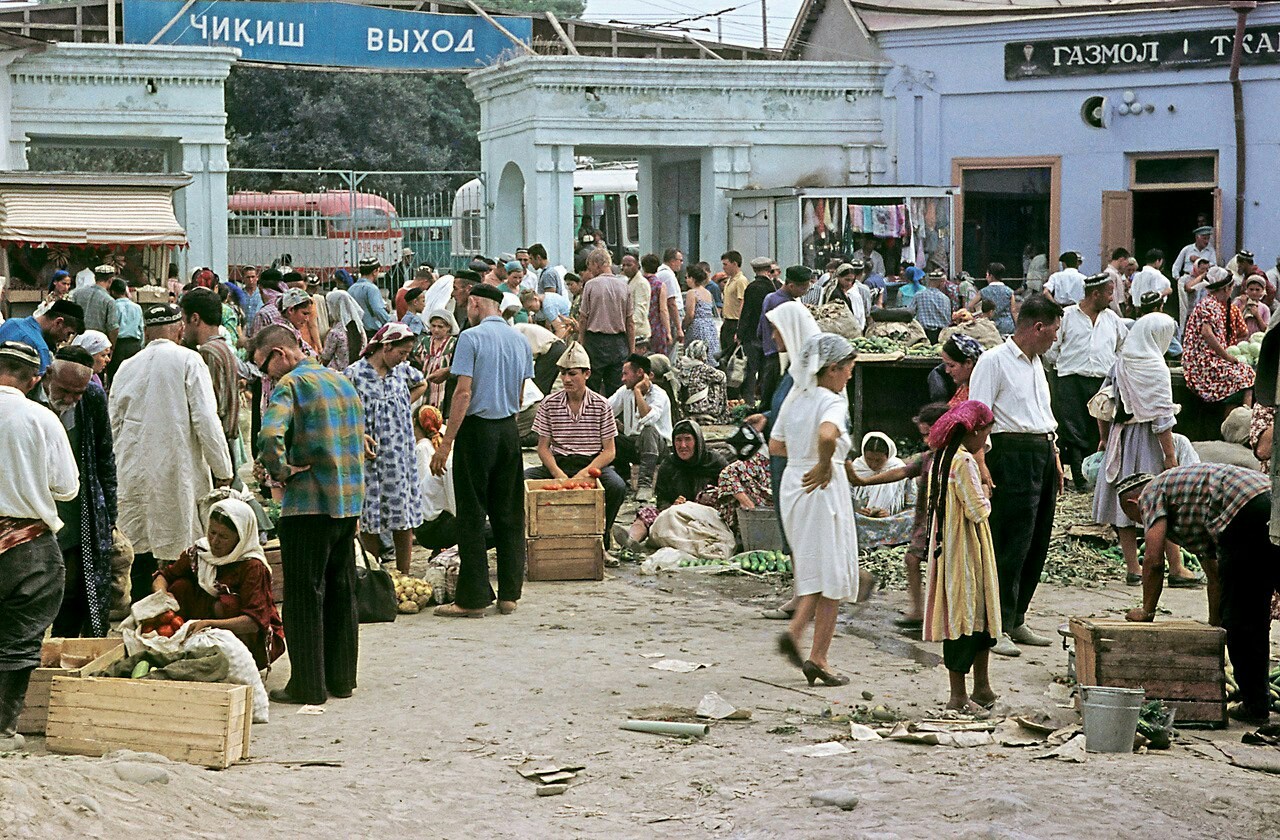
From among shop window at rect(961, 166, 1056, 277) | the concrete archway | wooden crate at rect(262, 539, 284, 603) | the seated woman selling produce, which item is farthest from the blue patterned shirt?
the concrete archway

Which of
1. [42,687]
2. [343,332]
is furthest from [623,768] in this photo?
[343,332]

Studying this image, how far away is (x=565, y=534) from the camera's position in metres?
11.0

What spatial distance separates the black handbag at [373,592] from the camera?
9.53 m

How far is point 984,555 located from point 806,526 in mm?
904

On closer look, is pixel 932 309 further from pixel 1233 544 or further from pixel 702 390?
pixel 1233 544

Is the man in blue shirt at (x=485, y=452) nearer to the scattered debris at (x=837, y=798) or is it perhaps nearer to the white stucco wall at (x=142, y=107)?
the scattered debris at (x=837, y=798)

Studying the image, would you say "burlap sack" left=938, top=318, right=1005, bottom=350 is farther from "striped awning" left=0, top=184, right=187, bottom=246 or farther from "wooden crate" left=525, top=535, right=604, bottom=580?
"striped awning" left=0, top=184, right=187, bottom=246

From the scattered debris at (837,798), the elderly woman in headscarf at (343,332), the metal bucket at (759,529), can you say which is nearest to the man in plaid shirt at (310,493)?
the scattered debris at (837,798)

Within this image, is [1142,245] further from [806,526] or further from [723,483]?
[806,526]

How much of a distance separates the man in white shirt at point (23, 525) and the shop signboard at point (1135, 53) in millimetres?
21142

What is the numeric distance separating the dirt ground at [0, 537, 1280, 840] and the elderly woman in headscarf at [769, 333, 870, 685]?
0.36 m

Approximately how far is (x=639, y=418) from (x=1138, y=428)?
414 centimetres

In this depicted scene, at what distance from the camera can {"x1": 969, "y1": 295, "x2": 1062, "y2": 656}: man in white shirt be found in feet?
27.9

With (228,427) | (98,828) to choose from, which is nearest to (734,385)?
(228,427)
